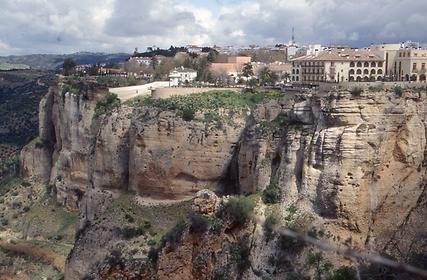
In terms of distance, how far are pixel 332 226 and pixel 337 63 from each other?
12.0m

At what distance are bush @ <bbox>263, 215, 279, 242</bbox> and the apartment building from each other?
367 inches

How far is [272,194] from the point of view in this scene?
22297 mm

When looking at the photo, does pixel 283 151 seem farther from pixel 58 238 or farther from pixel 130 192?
pixel 58 238

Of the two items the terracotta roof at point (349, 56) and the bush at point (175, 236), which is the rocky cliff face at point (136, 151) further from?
the bush at point (175, 236)

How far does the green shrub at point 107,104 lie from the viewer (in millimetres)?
34906

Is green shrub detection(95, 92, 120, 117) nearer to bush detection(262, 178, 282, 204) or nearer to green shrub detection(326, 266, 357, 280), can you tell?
bush detection(262, 178, 282, 204)

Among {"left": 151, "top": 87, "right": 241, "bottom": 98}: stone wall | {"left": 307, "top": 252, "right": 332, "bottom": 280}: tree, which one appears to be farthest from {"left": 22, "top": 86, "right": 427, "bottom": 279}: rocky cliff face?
{"left": 151, "top": 87, "right": 241, "bottom": 98}: stone wall

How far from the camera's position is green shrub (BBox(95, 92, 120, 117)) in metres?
34.9

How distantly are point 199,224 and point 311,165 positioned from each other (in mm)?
4397

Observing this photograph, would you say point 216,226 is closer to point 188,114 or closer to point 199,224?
point 199,224

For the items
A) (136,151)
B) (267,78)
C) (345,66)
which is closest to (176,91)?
(136,151)

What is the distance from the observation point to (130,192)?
31.1m

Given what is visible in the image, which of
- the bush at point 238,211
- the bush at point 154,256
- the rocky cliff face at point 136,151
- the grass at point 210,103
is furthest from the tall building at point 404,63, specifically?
the bush at point 154,256

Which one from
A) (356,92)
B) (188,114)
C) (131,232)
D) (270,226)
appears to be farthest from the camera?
(188,114)
